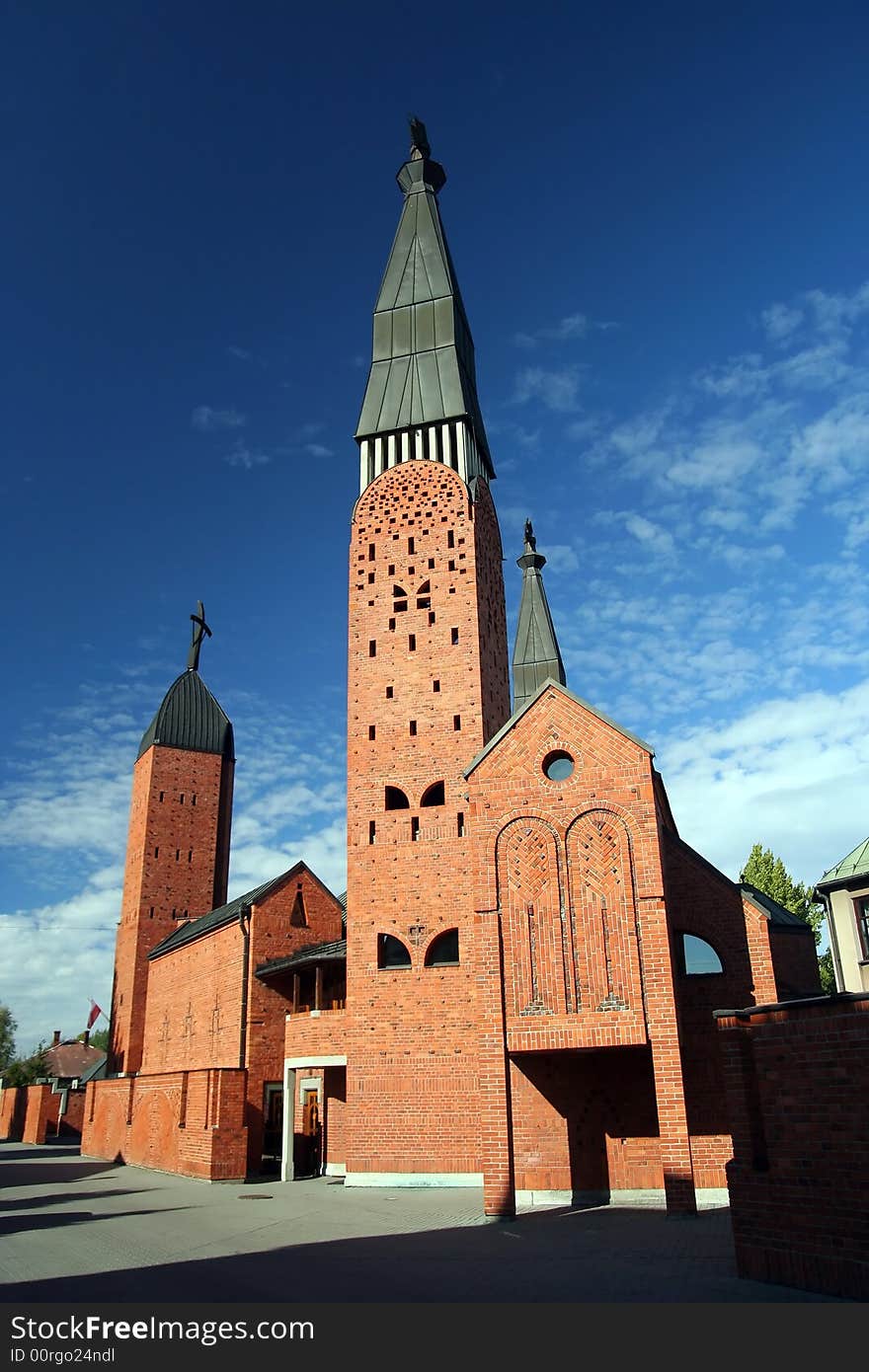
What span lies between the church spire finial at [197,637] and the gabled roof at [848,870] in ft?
107

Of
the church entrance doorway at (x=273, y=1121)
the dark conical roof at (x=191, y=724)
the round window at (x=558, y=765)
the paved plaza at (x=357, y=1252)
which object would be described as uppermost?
the dark conical roof at (x=191, y=724)

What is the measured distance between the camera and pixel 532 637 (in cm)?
3944

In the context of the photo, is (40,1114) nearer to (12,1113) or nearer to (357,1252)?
(12,1113)

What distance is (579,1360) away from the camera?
7.02 metres

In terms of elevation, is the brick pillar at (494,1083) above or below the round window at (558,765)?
below

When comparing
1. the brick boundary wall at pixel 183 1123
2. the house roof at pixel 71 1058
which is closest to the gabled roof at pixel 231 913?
the brick boundary wall at pixel 183 1123

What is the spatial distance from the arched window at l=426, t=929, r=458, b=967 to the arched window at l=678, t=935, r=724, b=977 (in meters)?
5.37

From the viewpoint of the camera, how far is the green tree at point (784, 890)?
4153cm

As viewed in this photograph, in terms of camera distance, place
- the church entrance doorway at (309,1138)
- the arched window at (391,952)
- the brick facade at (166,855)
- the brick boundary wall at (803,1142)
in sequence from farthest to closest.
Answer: the brick facade at (166,855) < the church entrance doorway at (309,1138) < the arched window at (391,952) < the brick boundary wall at (803,1142)

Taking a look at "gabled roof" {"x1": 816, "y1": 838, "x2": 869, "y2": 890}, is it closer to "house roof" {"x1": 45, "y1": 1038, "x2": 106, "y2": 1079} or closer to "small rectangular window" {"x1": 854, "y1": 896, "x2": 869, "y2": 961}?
"small rectangular window" {"x1": 854, "y1": 896, "x2": 869, "y2": 961}

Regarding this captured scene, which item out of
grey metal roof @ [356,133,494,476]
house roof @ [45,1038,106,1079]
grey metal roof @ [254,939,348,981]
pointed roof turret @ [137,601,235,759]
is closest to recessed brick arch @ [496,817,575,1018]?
grey metal roof @ [254,939,348,981]

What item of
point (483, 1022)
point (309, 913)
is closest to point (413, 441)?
point (309, 913)

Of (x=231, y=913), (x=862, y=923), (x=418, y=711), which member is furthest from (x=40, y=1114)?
(x=862, y=923)

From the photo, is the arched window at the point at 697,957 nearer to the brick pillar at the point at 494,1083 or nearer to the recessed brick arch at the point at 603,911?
the recessed brick arch at the point at 603,911
